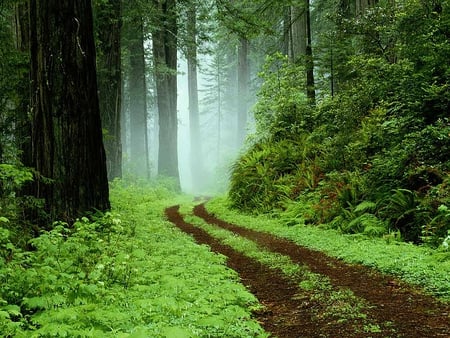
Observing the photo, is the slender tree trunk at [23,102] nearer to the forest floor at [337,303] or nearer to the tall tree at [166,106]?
the forest floor at [337,303]

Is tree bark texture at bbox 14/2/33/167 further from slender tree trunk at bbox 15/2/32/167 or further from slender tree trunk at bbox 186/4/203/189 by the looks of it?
slender tree trunk at bbox 186/4/203/189

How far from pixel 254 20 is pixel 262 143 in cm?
427

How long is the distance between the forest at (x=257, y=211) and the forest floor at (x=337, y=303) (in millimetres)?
24

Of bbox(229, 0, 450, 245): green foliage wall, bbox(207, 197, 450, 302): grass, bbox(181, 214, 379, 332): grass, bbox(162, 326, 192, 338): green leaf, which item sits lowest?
bbox(181, 214, 379, 332): grass

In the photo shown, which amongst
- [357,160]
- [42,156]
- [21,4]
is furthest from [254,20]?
[42,156]

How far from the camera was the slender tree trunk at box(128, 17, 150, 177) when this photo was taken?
26.7 m

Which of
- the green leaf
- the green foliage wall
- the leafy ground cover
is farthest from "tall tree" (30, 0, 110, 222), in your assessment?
the green foliage wall

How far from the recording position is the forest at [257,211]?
3.88 meters

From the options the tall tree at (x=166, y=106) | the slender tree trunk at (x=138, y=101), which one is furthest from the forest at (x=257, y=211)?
the slender tree trunk at (x=138, y=101)

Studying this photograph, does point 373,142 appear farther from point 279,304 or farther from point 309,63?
point 279,304

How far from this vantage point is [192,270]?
17.7 ft

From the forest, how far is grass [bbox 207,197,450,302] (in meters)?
0.03

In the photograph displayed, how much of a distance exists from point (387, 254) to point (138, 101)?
102ft

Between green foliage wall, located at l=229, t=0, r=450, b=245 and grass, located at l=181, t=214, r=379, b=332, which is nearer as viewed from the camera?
grass, located at l=181, t=214, r=379, b=332
